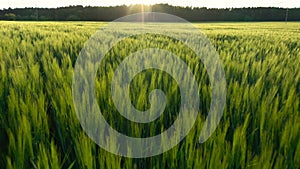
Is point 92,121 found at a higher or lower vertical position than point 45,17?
lower

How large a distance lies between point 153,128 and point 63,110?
22cm

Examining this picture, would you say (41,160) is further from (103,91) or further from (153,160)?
(103,91)

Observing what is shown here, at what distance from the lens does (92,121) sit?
0.57m

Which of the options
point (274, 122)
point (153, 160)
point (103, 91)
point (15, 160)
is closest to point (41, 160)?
point (15, 160)

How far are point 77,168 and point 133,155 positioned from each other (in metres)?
0.12

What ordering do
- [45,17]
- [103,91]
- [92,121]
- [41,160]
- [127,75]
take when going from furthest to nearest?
[45,17] < [127,75] < [103,91] < [92,121] < [41,160]

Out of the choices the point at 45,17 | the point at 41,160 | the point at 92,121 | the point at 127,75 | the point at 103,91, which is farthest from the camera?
the point at 45,17

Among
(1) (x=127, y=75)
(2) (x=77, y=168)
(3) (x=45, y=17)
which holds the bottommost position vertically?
(2) (x=77, y=168)

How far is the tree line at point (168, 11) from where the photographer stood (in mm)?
43062

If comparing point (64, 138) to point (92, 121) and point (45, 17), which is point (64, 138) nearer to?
point (92, 121)

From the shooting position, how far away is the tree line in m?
43.1

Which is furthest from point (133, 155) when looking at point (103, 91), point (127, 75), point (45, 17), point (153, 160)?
point (45, 17)

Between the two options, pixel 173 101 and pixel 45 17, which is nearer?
pixel 173 101

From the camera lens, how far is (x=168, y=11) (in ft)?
162
